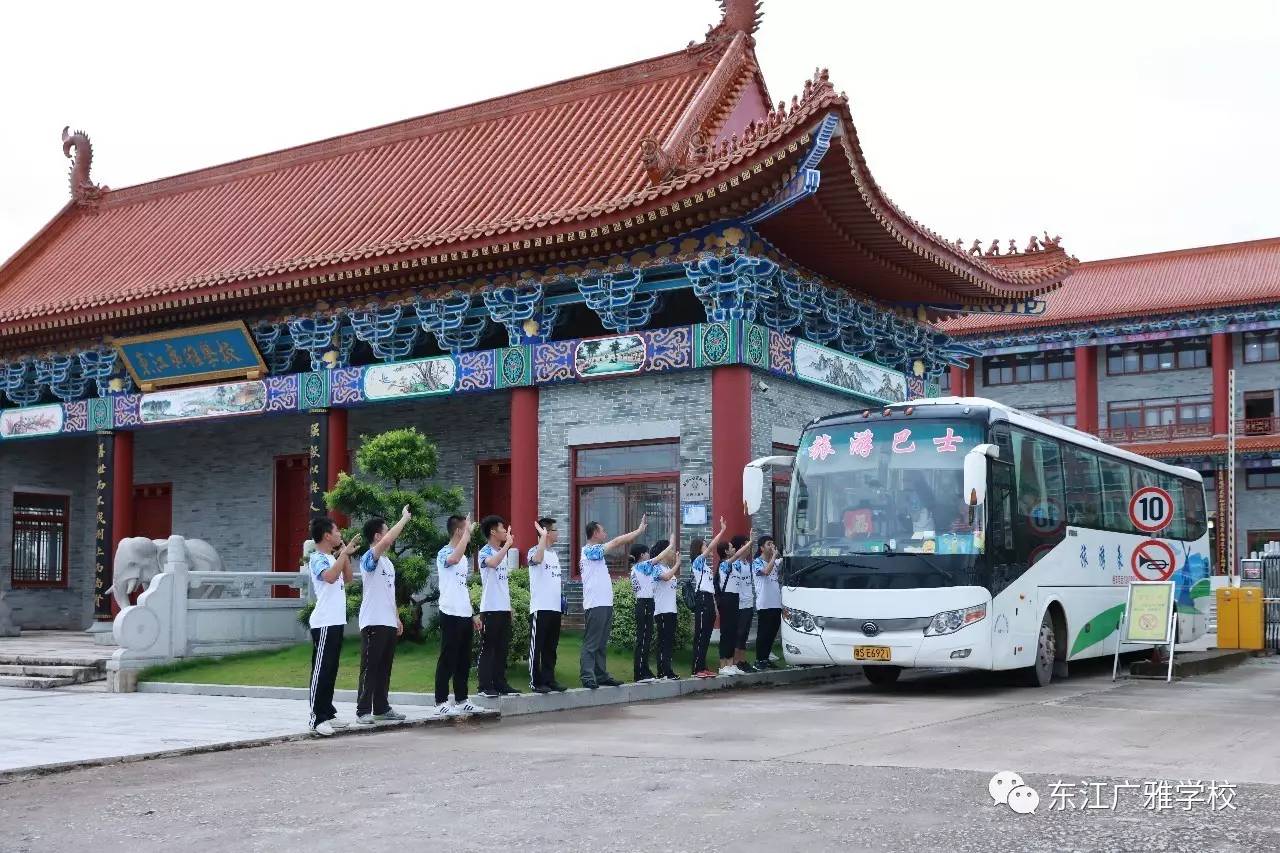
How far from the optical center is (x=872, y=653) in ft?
43.1

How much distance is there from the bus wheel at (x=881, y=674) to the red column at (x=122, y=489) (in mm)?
12374

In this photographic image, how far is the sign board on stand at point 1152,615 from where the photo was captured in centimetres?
1485

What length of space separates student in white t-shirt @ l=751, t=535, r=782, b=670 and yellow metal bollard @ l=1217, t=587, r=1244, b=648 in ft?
26.8

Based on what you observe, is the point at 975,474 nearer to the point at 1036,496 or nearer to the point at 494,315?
the point at 1036,496

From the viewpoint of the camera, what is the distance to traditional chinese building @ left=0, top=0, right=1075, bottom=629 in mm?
16500

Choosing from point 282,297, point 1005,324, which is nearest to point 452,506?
point 282,297

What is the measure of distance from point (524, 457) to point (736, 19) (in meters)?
7.05

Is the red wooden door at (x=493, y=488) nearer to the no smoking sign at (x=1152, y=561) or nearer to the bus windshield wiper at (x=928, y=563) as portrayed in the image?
the bus windshield wiper at (x=928, y=563)

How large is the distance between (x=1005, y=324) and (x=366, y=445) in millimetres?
31488

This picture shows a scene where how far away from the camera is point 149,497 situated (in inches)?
938

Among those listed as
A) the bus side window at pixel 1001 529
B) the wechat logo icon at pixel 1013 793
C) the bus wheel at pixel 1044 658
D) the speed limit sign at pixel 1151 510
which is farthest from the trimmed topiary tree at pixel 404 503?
the wechat logo icon at pixel 1013 793

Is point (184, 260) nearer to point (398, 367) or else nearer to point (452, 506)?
point (398, 367)

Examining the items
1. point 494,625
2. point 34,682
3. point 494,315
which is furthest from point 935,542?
point 34,682

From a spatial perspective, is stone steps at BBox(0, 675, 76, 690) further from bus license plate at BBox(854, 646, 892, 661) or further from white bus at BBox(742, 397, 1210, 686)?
bus license plate at BBox(854, 646, 892, 661)
